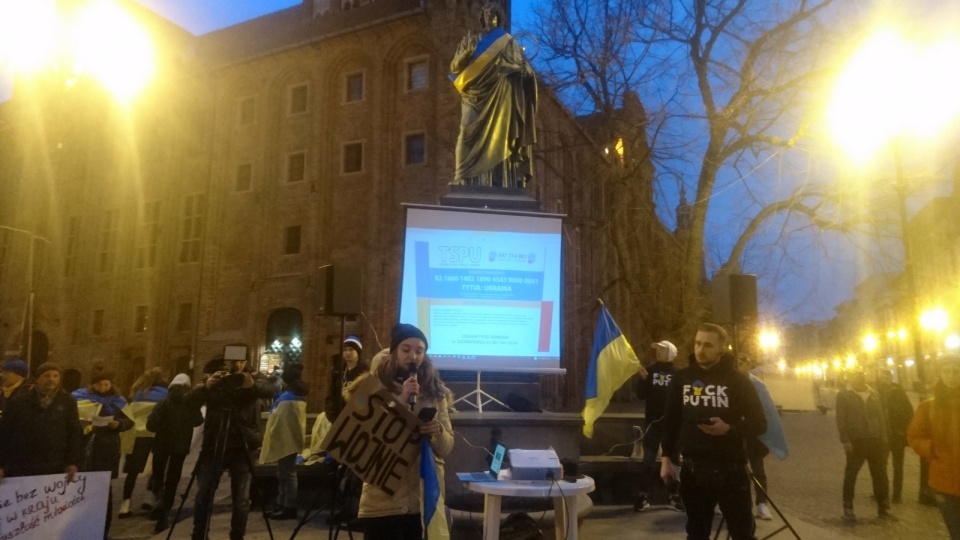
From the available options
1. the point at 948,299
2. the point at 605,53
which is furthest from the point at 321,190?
the point at 948,299

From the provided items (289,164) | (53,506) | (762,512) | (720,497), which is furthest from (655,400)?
(289,164)

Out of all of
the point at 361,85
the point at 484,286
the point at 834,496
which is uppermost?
the point at 361,85

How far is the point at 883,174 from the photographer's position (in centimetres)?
1499

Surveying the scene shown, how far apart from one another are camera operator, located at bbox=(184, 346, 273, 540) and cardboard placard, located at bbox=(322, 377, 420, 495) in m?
2.59

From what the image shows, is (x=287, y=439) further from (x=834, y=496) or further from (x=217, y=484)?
(x=834, y=496)

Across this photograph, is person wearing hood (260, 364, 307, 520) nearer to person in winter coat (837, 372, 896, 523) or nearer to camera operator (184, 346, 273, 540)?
camera operator (184, 346, 273, 540)

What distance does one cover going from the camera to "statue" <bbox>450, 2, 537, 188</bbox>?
27.6ft

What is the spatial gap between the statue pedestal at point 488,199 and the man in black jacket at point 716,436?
160 inches

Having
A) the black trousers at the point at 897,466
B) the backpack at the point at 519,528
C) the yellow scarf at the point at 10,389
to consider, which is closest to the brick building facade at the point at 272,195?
the black trousers at the point at 897,466

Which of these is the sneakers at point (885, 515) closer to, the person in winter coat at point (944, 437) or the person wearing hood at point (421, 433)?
the person in winter coat at point (944, 437)

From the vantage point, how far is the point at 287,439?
7.92 meters

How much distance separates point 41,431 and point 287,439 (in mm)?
2843

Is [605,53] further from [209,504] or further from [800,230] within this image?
[209,504]

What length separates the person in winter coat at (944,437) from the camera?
16.2 feet
